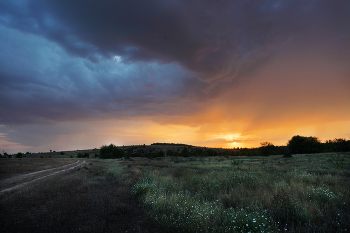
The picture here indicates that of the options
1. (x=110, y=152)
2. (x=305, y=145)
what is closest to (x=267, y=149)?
(x=305, y=145)

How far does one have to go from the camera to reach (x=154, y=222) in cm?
577

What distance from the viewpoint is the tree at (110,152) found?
75.4m

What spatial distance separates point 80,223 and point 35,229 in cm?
139

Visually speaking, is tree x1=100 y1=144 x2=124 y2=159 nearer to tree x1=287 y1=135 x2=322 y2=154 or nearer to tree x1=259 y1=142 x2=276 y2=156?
tree x1=259 y1=142 x2=276 y2=156

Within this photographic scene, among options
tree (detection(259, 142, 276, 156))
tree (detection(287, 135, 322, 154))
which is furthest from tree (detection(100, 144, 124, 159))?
tree (detection(287, 135, 322, 154))

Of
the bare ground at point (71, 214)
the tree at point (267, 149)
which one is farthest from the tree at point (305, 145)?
the bare ground at point (71, 214)

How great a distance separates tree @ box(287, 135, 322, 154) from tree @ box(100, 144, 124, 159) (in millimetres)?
81481

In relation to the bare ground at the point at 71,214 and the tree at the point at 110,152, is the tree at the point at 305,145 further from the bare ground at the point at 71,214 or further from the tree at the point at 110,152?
the bare ground at the point at 71,214

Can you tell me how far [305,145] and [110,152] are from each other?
88362 mm

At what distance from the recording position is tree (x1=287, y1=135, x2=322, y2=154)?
2665 inches

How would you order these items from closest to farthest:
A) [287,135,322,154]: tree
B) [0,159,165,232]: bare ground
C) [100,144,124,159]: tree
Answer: [0,159,165,232]: bare ground → [287,135,322,154]: tree → [100,144,124,159]: tree

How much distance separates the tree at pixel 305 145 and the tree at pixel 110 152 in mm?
81481

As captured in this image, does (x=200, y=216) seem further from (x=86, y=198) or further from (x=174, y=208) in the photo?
A: (x=86, y=198)

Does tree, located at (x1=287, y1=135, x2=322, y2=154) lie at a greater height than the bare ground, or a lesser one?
greater
